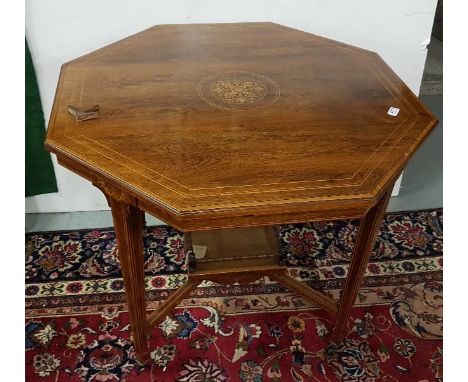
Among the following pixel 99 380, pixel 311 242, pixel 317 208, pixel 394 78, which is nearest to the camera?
pixel 317 208

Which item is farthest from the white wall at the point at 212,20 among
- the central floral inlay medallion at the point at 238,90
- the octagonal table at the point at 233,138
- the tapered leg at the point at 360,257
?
the tapered leg at the point at 360,257

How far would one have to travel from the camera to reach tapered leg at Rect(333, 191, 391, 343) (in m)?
1.45

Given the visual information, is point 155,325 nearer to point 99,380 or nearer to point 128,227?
point 99,380

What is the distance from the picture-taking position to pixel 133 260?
4.86 feet

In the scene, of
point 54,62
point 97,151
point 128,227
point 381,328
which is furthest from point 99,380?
point 54,62

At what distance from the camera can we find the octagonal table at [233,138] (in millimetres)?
1166

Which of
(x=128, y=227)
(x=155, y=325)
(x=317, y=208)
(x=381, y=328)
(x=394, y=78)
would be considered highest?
A: (x=394, y=78)

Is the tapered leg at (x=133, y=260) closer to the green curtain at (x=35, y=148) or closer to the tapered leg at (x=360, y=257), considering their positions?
the tapered leg at (x=360, y=257)

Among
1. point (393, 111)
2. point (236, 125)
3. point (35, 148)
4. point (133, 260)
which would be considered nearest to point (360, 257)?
point (393, 111)

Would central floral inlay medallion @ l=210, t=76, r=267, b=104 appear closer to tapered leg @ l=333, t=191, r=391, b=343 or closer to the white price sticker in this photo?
the white price sticker

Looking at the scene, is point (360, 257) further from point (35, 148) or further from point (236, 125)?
point (35, 148)

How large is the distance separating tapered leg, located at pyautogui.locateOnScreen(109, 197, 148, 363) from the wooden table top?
162 mm

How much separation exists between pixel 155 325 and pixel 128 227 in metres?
0.54

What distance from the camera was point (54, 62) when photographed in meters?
2.02
